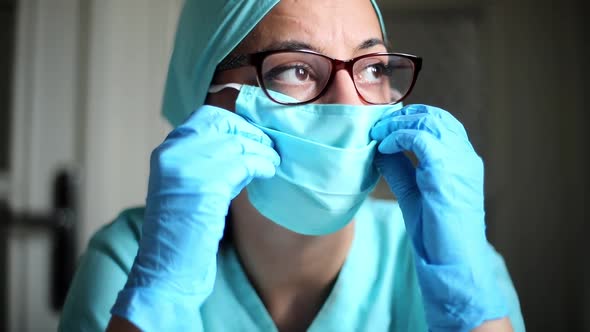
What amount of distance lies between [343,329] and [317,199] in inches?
11.9

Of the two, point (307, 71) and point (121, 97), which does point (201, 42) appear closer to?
point (307, 71)

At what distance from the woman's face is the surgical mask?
0.05m

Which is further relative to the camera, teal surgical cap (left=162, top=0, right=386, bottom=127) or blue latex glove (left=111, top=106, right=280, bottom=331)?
teal surgical cap (left=162, top=0, right=386, bottom=127)

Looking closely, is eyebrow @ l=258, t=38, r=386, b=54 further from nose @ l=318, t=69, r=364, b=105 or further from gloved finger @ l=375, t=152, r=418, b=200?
gloved finger @ l=375, t=152, r=418, b=200

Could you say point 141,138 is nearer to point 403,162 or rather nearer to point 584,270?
point 403,162

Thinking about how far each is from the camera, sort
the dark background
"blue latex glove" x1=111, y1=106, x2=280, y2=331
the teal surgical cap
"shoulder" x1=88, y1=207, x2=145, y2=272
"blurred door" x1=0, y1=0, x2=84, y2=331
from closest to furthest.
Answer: "blue latex glove" x1=111, y1=106, x2=280, y2=331 → the teal surgical cap → "shoulder" x1=88, y1=207, x2=145, y2=272 → the dark background → "blurred door" x1=0, y1=0, x2=84, y2=331

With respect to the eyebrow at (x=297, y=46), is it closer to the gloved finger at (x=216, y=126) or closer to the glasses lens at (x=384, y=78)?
the glasses lens at (x=384, y=78)

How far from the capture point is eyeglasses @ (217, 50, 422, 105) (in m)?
0.78

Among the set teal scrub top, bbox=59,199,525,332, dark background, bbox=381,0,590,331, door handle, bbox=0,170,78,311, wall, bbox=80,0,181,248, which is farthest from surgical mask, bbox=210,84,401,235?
door handle, bbox=0,170,78,311

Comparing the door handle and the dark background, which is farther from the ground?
the dark background

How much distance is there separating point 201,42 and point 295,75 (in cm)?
23

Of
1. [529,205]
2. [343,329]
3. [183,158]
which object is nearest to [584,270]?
[529,205]

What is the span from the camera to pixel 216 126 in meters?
0.69

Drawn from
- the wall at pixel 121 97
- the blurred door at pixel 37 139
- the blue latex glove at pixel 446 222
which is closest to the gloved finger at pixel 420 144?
the blue latex glove at pixel 446 222
